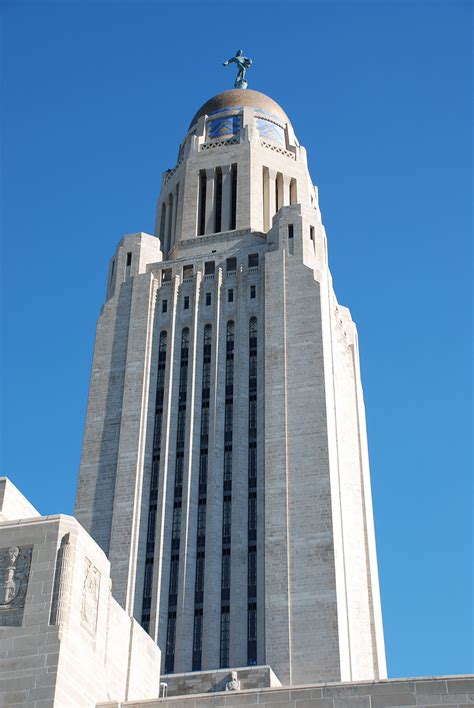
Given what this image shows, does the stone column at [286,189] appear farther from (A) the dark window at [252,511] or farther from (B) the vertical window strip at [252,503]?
(A) the dark window at [252,511]

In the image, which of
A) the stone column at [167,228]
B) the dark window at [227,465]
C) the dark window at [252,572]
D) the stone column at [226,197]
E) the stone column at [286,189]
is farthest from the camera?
the stone column at [286,189]

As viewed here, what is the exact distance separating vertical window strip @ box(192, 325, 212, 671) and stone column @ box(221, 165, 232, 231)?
7.91 m

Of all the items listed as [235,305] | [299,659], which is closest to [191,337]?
[235,305]

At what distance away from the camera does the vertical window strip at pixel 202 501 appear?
158ft

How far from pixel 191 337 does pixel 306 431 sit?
973 cm

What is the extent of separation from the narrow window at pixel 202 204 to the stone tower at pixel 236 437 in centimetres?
14

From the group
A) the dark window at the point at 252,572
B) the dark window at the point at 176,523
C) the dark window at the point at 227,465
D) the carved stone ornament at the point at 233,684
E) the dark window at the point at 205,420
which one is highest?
the dark window at the point at 205,420

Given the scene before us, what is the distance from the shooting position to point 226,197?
65.4 metres

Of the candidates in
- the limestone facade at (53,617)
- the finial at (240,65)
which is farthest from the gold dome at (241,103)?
the limestone facade at (53,617)

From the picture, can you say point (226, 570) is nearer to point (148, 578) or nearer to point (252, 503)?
point (252, 503)

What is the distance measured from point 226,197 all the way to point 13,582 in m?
40.3

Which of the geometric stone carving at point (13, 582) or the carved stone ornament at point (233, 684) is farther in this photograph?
the carved stone ornament at point (233, 684)

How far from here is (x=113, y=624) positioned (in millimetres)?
31703

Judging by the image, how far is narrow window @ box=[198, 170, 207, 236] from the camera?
213 ft
